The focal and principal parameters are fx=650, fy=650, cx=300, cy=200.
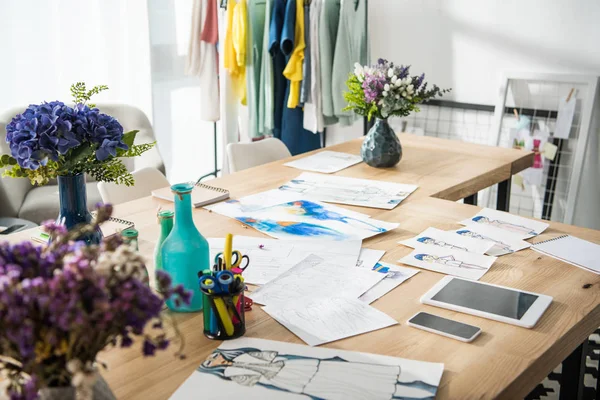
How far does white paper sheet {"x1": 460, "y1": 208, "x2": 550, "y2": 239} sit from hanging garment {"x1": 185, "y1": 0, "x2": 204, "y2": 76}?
8.81ft

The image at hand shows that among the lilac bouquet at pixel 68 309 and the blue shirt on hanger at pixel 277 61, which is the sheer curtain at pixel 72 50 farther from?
the lilac bouquet at pixel 68 309

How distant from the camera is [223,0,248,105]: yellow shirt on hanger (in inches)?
159

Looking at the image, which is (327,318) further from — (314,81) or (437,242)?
(314,81)

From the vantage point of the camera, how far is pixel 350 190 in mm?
2373

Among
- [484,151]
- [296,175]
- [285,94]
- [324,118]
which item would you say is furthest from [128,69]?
[484,151]

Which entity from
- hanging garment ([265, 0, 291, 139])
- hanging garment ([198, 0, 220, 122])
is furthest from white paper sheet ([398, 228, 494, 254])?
hanging garment ([198, 0, 220, 122])

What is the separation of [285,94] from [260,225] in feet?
7.86

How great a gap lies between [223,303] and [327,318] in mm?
249

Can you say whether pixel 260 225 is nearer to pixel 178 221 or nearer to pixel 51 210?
pixel 178 221

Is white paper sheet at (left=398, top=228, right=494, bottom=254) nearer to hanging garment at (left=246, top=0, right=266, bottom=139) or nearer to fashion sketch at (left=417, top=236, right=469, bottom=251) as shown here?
fashion sketch at (left=417, top=236, right=469, bottom=251)

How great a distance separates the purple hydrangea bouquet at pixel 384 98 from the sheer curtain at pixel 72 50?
6.97 feet

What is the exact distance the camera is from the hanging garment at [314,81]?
159 inches

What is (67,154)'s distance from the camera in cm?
150

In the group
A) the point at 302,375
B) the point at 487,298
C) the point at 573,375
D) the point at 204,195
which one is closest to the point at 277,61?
the point at 204,195
